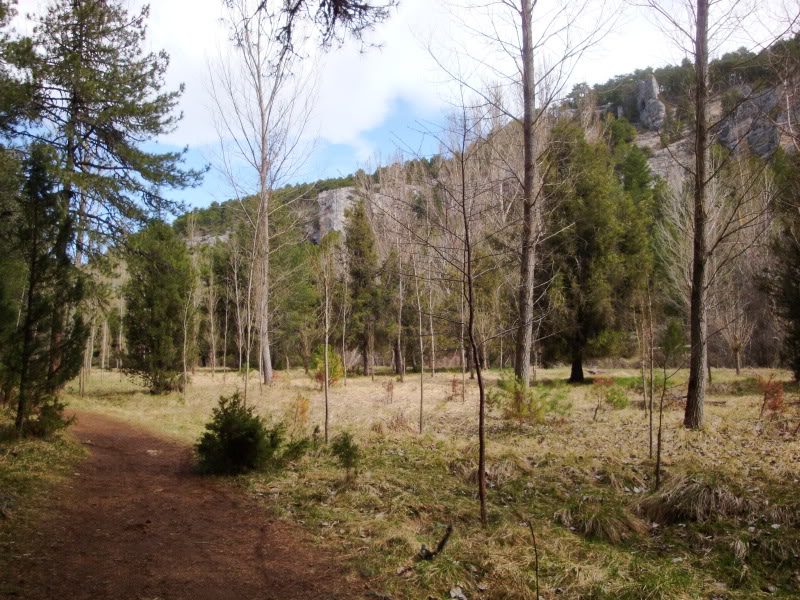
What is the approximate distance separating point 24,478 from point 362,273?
76.0ft

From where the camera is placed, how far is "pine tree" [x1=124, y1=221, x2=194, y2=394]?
15.7 m

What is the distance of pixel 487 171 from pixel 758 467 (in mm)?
6365

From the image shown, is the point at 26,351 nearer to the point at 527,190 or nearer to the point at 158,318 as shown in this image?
the point at 527,190

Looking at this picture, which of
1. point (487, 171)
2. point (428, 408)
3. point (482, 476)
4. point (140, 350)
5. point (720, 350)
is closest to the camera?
point (482, 476)

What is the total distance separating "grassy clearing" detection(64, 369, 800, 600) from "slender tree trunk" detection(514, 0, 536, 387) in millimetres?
1342

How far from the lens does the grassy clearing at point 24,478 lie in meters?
4.13

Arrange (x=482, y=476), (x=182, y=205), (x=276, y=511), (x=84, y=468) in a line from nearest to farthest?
(x=482, y=476), (x=276, y=511), (x=84, y=468), (x=182, y=205)

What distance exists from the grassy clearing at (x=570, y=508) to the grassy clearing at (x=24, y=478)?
2051 millimetres

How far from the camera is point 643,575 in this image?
3580mm

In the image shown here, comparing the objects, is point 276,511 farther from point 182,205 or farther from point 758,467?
point 182,205

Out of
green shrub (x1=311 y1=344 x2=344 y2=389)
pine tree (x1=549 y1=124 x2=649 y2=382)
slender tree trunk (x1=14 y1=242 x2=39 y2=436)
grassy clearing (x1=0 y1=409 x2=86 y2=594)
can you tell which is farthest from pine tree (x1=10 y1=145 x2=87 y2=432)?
pine tree (x1=549 y1=124 x2=649 y2=382)

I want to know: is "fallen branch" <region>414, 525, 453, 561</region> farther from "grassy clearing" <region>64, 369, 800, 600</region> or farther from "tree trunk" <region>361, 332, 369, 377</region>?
"tree trunk" <region>361, 332, 369, 377</region>

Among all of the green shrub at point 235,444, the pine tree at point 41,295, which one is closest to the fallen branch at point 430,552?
the green shrub at point 235,444

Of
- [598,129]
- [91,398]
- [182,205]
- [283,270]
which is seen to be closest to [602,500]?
[182,205]
